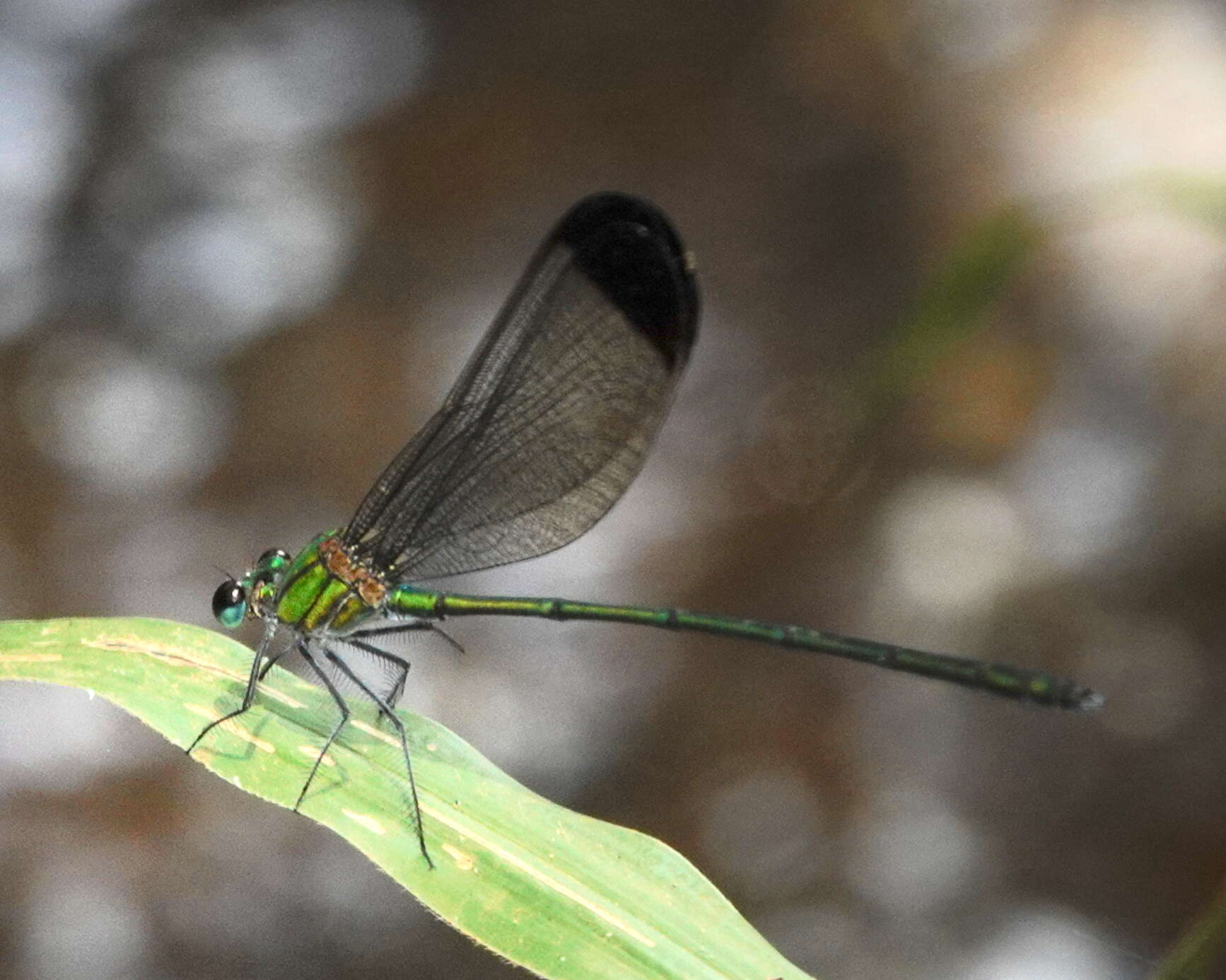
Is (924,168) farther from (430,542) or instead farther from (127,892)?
(127,892)

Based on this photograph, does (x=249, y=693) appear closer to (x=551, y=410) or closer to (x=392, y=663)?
(x=392, y=663)

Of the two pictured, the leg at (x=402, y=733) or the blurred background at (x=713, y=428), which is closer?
the leg at (x=402, y=733)

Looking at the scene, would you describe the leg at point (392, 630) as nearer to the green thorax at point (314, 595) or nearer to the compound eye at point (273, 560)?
the green thorax at point (314, 595)

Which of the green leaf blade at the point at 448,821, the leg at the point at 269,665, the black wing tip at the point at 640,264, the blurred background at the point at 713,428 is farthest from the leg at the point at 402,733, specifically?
the blurred background at the point at 713,428

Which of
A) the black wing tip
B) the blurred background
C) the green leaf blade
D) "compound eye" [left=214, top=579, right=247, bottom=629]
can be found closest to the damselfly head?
"compound eye" [left=214, top=579, right=247, bottom=629]

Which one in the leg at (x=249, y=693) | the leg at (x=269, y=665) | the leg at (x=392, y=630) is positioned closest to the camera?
the leg at (x=249, y=693)

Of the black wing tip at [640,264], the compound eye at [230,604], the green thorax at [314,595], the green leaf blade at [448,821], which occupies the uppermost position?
the black wing tip at [640,264]

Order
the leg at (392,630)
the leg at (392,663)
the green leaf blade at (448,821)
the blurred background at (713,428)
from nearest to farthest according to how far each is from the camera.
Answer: the green leaf blade at (448,821) < the leg at (392,663) < the leg at (392,630) < the blurred background at (713,428)

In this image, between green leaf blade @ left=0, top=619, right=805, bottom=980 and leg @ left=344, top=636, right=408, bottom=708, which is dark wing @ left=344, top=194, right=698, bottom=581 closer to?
leg @ left=344, top=636, right=408, bottom=708

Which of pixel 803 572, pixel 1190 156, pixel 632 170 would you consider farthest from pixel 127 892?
pixel 1190 156
